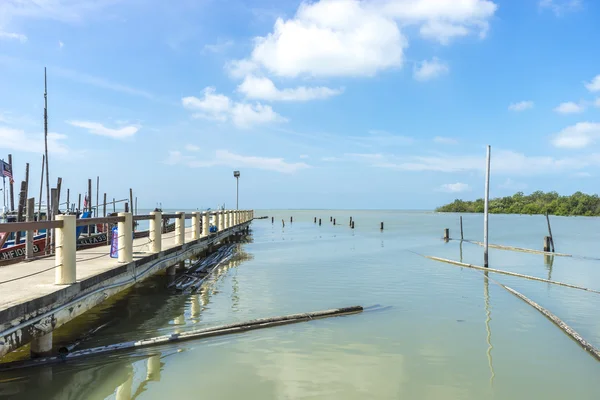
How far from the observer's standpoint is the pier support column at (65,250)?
244 inches

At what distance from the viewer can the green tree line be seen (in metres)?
115

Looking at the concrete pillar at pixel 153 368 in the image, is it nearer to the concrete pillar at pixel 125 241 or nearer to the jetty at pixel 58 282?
the jetty at pixel 58 282

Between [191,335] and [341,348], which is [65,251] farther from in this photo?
[341,348]

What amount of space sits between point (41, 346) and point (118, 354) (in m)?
1.09

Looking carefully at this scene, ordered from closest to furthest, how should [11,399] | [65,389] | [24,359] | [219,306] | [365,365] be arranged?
[11,399], [65,389], [24,359], [365,365], [219,306]

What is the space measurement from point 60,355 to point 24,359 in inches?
18.8

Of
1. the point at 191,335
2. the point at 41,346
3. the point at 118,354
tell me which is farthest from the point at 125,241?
the point at 41,346

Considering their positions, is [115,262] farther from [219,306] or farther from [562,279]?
[562,279]

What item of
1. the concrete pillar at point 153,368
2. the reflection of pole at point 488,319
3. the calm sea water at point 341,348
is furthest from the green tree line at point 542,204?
the concrete pillar at point 153,368

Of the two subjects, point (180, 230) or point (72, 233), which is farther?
point (180, 230)

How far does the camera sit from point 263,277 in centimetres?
1539

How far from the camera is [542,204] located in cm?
13288

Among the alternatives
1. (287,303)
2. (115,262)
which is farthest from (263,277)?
(115,262)

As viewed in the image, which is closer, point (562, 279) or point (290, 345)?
point (290, 345)
